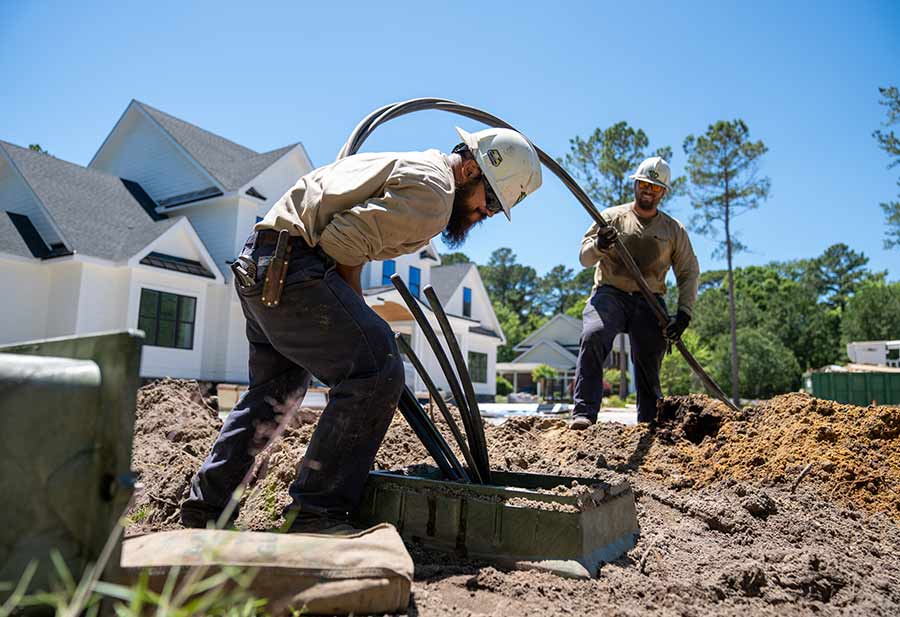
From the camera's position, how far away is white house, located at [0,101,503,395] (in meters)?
14.4

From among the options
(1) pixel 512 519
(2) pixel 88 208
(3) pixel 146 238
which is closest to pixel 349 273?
(1) pixel 512 519

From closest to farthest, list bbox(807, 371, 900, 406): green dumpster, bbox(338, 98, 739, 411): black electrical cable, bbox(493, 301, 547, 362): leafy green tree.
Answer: bbox(338, 98, 739, 411): black electrical cable → bbox(807, 371, 900, 406): green dumpster → bbox(493, 301, 547, 362): leafy green tree

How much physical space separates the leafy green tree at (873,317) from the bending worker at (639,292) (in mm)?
43051

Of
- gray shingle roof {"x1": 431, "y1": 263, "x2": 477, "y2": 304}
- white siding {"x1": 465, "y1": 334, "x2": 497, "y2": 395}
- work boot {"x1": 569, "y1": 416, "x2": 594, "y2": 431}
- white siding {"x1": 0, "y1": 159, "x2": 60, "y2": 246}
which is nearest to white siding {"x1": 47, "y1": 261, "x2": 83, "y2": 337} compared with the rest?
white siding {"x1": 0, "y1": 159, "x2": 60, "y2": 246}

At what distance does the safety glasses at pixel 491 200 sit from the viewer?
2965mm

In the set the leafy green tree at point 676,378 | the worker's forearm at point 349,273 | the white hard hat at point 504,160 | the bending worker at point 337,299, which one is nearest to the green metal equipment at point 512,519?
the bending worker at point 337,299

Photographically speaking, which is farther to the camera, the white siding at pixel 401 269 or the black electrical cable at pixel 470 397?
the white siding at pixel 401 269

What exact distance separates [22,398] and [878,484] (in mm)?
4023

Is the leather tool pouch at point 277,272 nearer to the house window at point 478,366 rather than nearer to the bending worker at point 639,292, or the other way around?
the bending worker at point 639,292

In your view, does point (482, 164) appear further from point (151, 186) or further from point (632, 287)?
point (151, 186)

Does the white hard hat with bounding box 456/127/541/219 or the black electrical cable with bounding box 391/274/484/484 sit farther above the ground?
the white hard hat with bounding box 456/127/541/219

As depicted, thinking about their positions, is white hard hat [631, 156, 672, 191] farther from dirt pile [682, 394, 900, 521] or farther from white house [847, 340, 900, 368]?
white house [847, 340, 900, 368]

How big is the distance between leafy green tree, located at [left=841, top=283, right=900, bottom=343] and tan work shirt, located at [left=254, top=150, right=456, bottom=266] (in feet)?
153

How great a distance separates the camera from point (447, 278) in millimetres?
29016
